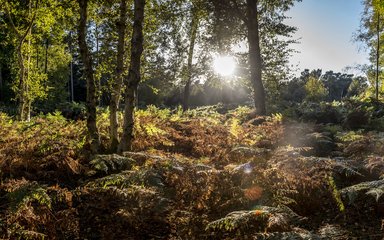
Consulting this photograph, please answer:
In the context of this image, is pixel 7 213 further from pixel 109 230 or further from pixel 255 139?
pixel 255 139

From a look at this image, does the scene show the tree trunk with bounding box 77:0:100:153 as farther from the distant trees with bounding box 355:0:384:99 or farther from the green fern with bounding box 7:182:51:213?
the distant trees with bounding box 355:0:384:99

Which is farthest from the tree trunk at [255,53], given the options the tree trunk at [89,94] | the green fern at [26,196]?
the green fern at [26,196]

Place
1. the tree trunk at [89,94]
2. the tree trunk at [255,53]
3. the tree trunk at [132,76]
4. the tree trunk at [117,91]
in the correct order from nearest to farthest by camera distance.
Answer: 1. the tree trunk at [132,76]
2. the tree trunk at [89,94]
3. the tree trunk at [117,91]
4. the tree trunk at [255,53]

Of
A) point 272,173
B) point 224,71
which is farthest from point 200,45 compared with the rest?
point 272,173

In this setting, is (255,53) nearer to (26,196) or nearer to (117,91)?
(117,91)

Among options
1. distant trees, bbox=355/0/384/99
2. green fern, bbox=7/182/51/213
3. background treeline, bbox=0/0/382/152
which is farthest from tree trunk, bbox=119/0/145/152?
distant trees, bbox=355/0/384/99

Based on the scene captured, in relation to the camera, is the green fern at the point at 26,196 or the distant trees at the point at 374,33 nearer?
the green fern at the point at 26,196

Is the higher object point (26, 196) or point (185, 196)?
point (26, 196)

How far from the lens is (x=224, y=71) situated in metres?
18.7

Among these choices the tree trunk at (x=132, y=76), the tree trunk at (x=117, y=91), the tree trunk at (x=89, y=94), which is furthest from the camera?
the tree trunk at (x=117, y=91)

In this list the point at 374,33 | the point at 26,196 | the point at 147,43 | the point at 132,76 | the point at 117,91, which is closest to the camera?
the point at 26,196

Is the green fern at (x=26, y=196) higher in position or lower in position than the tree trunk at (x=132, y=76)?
lower

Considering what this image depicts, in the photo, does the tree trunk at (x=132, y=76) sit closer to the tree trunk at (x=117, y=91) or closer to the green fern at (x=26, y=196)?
the tree trunk at (x=117, y=91)

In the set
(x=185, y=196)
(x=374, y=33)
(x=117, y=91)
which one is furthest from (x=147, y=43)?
(x=374, y=33)
